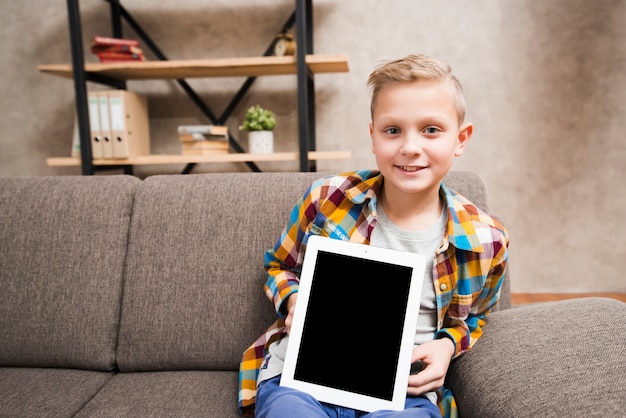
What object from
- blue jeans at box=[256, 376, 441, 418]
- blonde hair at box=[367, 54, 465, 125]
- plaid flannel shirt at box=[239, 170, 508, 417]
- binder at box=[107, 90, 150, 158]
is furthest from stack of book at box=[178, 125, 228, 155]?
blue jeans at box=[256, 376, 441, 418]

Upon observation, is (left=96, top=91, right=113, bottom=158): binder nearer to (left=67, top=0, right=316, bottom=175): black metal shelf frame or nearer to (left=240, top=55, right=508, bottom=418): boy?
(left=67, top=0, right=316, bottom=175): black metal shelf frame

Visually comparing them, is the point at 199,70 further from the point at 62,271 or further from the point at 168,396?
the point at 168,396

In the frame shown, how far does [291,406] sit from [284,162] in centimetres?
173

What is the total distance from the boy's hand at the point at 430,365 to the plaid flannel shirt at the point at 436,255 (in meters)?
0.04

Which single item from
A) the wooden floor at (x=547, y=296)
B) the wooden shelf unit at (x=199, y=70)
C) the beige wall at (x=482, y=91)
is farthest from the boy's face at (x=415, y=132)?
the wooden floor at (x=547, y=296)

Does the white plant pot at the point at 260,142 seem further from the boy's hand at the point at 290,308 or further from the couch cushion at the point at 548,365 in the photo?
the couch cushion at the point at 548,365

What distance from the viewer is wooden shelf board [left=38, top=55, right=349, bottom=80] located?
75.7 inches

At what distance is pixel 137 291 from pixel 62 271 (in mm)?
208

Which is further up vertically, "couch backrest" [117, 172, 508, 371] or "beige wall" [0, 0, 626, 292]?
"beige wall" [0, 0, 626, 292]

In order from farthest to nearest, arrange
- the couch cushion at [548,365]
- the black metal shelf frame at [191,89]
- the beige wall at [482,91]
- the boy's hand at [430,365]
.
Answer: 1. the beige wall at [482,91]
2. the black metal shelf frame at [191,89]
3. the boy's hand at [430,365]
4. the couch cushion at [548,365]

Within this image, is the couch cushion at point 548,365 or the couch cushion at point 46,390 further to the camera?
the couch cushion at point 46,390

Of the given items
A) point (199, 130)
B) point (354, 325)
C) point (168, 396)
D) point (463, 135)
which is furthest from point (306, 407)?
point (199, 130)


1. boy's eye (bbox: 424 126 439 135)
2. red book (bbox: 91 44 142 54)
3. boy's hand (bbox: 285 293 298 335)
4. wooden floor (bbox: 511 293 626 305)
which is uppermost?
red book (bbox: 91 44 142 54)

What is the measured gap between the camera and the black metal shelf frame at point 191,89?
6.23 feet
